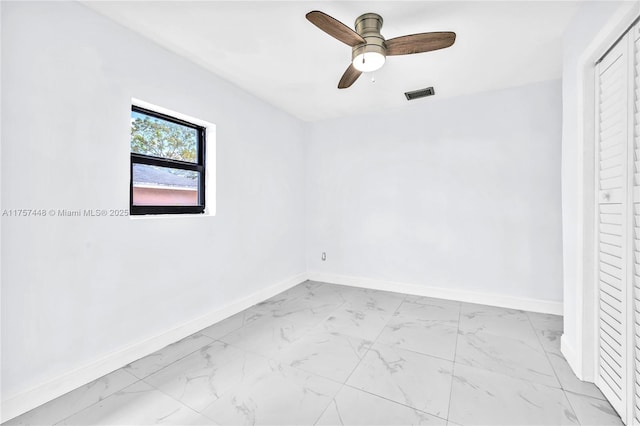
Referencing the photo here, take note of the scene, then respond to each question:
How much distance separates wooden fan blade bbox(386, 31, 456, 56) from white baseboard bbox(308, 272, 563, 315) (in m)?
2.66

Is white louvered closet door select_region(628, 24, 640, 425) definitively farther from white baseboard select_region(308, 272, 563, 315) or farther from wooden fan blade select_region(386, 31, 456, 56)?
white baseboard select_region(308, 272, 563, 315)

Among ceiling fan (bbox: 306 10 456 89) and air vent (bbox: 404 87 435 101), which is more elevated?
air vent (bbox: 404 87 435 101)

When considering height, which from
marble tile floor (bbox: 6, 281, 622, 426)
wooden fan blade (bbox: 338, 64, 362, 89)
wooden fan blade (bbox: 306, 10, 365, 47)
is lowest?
marble tile floor (bbox: 6, 281, 622, 426)

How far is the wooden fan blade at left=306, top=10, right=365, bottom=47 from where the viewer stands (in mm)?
1533

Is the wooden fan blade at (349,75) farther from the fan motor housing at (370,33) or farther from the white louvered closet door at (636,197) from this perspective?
the white louvered closet door at (636,197)

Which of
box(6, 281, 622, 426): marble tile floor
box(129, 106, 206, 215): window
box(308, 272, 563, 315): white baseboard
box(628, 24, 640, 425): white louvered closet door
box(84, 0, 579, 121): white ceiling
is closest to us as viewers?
box(628, 24, 640, 425): white louvered closet door

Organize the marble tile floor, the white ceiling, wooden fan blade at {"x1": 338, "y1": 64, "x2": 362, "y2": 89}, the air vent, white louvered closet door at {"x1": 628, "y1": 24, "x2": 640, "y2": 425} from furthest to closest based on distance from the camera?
the air vent < wooden fan blade at {"x1": 338, "y1": 64, "x2": 362, "y2": 89} < the white ceiling < the marble tile floor < white louvered closet door at {"x1": 628, "y1": 24, "x2": 640, "y2": 425}

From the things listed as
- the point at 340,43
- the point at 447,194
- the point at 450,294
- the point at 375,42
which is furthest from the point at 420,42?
the point at 450,294

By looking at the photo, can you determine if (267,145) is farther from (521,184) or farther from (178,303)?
(521,184)

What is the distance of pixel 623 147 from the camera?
1.41m

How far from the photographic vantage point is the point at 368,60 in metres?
1.90

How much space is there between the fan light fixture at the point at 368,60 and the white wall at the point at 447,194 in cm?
170

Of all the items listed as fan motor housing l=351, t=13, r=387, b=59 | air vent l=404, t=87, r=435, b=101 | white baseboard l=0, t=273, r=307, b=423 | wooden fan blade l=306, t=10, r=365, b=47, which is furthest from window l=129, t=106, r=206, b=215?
air vent l=404, t=87, r=435, b=101

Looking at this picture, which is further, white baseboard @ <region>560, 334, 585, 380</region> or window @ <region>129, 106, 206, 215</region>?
window @ <region>129, 106, 206, 215</region>
